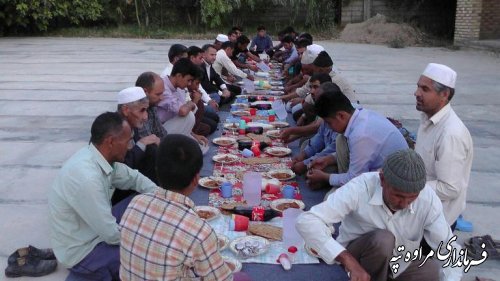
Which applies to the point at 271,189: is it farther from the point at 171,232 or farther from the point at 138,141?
the point at 171,232

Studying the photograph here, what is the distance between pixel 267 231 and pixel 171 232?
1.81 m

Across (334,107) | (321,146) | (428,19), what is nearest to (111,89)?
(321,146)

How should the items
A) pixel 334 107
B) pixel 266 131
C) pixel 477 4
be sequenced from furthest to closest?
1. pixel 477 4
2. pixel 266 131
3. pixel 334 107

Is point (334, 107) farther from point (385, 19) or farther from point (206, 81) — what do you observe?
point (385, 19)

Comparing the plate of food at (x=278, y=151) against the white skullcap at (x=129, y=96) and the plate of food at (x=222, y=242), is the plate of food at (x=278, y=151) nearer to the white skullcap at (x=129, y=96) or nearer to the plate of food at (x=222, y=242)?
the white skullcap at (x=129, y=96)

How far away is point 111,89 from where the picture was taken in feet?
31.9

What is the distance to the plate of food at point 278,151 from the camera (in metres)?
5.60

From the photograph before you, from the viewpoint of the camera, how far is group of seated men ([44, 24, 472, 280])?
2.12 meters

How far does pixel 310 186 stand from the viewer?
4.66 m

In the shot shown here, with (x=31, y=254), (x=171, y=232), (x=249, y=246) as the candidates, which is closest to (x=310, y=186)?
(x=249, y=246)

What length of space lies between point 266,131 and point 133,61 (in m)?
7.93

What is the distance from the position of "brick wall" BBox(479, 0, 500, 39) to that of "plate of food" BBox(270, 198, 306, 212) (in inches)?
585

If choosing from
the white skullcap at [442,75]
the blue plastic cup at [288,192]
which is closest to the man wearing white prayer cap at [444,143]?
the white skullcap at [442,75]

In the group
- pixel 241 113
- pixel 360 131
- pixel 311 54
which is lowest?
pixel 241 113
